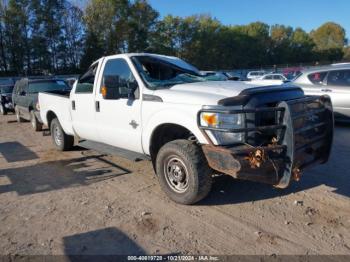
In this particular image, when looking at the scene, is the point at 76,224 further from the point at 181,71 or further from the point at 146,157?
the point at 181,71

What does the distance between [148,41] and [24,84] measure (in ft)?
172

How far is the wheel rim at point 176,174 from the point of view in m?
4.55

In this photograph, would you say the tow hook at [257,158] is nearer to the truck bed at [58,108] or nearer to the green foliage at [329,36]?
the truck bed at [58,108]

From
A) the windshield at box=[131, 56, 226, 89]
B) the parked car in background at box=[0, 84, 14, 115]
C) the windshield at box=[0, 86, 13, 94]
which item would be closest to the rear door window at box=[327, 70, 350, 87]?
the windshield at box=[131, 56, 226, 89]

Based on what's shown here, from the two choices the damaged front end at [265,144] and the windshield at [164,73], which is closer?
the damaged front end at [265,144]

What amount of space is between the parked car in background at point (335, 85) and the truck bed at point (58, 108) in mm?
6744

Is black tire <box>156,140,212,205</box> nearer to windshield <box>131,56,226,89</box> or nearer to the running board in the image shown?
the running board

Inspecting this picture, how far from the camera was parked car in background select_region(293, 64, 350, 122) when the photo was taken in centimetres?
955

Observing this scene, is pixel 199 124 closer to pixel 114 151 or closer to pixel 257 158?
pixel 257 158

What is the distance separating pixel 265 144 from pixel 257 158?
313 mm

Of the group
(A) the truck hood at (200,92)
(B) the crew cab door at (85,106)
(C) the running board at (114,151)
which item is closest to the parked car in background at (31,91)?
(B) the crew cab door at (85,106)

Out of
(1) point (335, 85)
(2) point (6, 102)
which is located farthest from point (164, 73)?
(2) point (6, 102)

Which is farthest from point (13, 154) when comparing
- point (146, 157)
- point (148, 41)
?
point (148, 41)

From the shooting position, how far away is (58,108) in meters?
7.48
